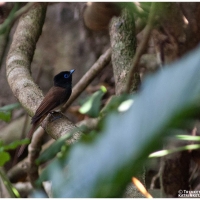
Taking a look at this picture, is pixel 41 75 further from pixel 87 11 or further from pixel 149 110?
pixel 149 110

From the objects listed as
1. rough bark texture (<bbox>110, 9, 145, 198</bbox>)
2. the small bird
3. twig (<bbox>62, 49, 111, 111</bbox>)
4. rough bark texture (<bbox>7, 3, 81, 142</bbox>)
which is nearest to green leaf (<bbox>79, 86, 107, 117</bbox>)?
rough bark texture (<bbox>7, 3, 81, 142</bbox>)

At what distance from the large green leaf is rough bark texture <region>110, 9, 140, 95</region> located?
5.09 feet

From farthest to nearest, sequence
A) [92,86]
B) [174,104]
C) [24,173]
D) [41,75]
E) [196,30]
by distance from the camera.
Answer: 1. [41,75]
2. [92,86]
3. [24,173]
4. [196,30]
5. [174,104]

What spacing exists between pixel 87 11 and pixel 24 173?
1394mm

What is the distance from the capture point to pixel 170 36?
179 centimetres

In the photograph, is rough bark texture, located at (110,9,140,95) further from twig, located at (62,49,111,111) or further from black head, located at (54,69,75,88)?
black head, located at (54,69,75,88)

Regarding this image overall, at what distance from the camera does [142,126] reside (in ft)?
1.04

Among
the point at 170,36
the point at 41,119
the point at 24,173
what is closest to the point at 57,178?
the point at 170,36

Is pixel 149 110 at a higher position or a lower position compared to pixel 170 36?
higher

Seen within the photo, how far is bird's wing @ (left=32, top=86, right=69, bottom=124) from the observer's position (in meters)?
2.01

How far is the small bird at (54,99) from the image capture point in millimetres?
2039

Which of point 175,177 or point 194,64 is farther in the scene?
point 175,177

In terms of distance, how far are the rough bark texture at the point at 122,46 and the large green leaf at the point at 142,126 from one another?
5.09ft

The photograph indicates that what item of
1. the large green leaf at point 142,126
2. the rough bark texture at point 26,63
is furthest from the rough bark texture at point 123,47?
the large green leaf at point 142,126
